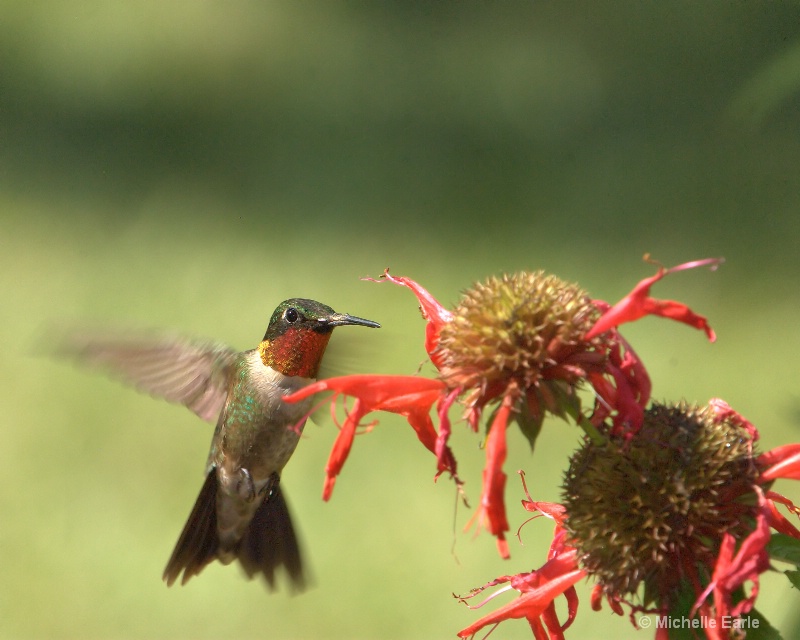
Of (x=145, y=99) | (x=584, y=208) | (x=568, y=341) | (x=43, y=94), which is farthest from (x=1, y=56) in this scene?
(x=568, y=341)

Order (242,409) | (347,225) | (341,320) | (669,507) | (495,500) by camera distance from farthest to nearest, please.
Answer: (347,225) < (242,409) < (341,320) < (669,507) < (495,500)

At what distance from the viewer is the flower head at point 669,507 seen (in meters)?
1.10

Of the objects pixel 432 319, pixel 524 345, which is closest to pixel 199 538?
pixel 432 319

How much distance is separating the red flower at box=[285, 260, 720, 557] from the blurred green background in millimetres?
1867

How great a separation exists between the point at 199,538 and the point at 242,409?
0.32 metres

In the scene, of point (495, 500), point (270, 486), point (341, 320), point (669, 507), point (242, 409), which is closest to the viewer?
point (495, 500)

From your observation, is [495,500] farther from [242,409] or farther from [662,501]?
[242,409]

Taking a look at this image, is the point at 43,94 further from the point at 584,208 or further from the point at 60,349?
the point at 60,349

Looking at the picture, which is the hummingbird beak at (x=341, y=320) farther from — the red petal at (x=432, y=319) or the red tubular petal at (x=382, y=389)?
the red tubular petal at (x=382, y=389)

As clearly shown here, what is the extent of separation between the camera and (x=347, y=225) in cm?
432

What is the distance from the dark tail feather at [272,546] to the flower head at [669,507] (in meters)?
0.94

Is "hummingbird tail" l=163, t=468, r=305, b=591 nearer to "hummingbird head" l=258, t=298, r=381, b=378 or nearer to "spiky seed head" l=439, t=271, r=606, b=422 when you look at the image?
"hummingbird head" l=258, t=298, r=381, b=378

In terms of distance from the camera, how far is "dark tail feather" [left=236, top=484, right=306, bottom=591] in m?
2.05

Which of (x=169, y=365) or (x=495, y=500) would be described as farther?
(x=169, y=365)
